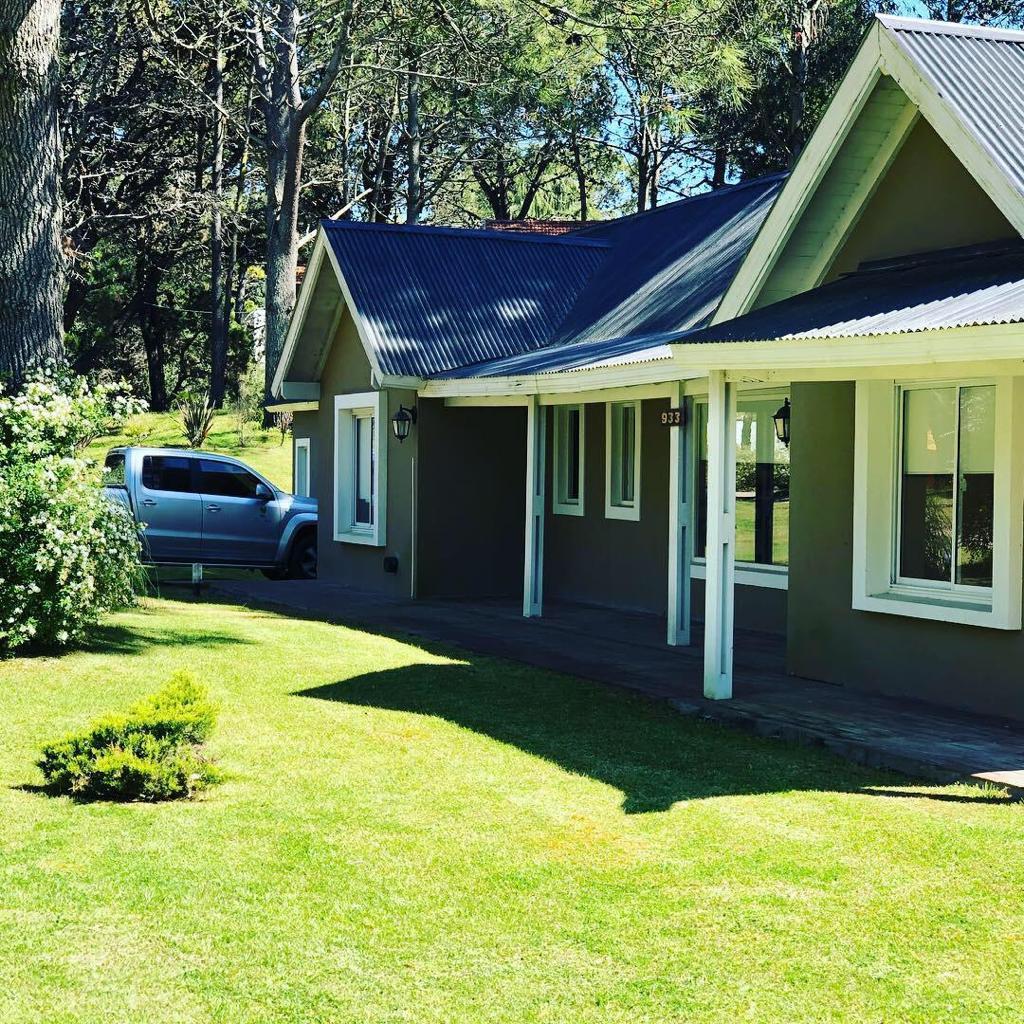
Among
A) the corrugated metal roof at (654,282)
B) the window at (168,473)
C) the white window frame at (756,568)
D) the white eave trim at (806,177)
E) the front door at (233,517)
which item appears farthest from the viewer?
the front door at (233,517)

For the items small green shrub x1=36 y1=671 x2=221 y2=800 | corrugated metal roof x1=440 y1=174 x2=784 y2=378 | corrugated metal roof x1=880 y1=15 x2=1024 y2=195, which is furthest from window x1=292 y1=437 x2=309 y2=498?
small green shrub x1=36 y1=671 x2=221 y2=800

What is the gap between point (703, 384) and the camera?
1268 centimetres

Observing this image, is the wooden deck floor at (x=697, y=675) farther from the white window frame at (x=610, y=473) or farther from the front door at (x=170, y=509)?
the front door at (x=170, y=509)

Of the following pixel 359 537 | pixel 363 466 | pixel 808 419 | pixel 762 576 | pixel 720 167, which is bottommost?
pixel 762 576

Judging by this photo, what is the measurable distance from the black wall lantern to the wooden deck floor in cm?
212

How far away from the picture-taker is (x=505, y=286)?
19.3 meters

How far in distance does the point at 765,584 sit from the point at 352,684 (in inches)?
212

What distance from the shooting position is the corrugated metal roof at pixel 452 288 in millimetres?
17688

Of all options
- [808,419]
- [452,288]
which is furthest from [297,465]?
[808,419]

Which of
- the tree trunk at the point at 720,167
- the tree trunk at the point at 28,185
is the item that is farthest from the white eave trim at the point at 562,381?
the tree trunk at the point at 720,167

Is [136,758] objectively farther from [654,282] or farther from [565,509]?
[654,282]

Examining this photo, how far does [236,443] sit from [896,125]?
83.2 ft

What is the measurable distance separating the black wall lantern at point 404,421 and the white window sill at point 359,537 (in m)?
1.61

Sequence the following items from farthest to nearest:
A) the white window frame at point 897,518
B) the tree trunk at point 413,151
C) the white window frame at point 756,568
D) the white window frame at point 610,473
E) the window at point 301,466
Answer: the tree trunk at point 413,151
the window at point 301,466
the white window frame at point 610,473
the white window frame at point 756,568
the white window frame at point 897,518
